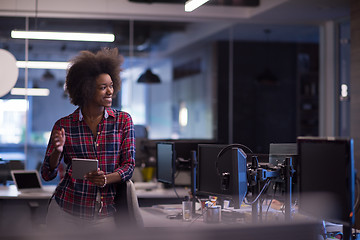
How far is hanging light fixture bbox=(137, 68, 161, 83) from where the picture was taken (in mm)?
7663

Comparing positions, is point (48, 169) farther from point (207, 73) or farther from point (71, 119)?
point (207, 73)

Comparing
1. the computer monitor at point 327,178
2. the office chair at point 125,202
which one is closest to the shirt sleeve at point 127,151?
the office chair at point 125,202

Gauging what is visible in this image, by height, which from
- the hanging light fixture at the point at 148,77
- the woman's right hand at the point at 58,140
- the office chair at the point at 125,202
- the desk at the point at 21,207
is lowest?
the desk at the point at 21,207

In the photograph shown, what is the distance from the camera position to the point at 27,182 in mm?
5117

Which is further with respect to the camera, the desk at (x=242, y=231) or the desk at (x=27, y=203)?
the desk at (x=27, y=203)

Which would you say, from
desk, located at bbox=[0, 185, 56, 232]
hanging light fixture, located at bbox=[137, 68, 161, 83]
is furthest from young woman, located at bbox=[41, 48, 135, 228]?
hanging light fixture, located at bbox=[137, 68, 161, 83]

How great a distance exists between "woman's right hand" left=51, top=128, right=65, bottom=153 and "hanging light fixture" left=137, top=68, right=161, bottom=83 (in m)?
5.05

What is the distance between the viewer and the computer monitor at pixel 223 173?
2.94 m

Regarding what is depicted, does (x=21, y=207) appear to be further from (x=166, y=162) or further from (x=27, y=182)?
(x=166, y=162)

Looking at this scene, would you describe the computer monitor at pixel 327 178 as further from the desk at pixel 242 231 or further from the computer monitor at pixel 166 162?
the computer monitor at pixel 166 162

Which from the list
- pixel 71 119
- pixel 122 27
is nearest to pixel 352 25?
pixel 122 27

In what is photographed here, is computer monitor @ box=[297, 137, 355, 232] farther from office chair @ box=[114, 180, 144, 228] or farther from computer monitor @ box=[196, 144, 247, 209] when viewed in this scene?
office chair @ box=[114, 180, 144, 228]

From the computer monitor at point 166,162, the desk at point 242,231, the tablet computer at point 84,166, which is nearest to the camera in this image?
the desk at point 242,231

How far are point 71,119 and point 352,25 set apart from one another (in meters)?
4.66
